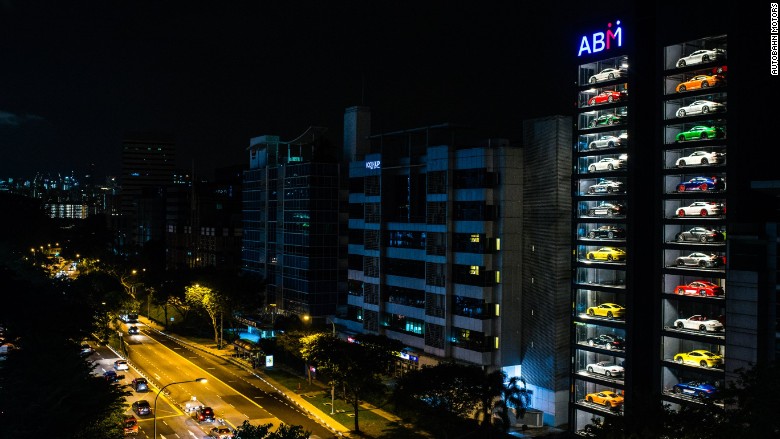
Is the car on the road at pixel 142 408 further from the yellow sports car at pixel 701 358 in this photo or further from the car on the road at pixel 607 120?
the car on the road at pixel 607 120

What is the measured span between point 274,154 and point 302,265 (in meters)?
25.1

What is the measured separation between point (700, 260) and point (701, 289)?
2.36 meters

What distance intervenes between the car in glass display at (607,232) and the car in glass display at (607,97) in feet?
37.8

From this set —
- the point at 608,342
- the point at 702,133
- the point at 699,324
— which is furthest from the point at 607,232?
the point at 702,133

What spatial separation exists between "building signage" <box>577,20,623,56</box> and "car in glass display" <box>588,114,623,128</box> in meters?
6.07

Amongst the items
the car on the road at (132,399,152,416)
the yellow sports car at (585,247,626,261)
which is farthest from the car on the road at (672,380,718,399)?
the car on the road at (132,399,152,416)

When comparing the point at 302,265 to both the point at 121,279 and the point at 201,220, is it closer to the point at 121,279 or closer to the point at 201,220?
the point at 121,279

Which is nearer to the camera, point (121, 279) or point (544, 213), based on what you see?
point (544, 213)

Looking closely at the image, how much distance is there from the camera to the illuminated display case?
179 ft

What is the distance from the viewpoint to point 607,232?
209ft

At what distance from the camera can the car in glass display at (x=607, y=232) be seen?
207ft

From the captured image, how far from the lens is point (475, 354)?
243ft

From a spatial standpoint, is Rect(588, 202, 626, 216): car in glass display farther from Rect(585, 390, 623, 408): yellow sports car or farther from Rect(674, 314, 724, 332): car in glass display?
Rect(585, 390, 623, 408): yellow sports car

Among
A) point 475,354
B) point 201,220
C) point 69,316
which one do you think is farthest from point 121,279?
point 475,354
